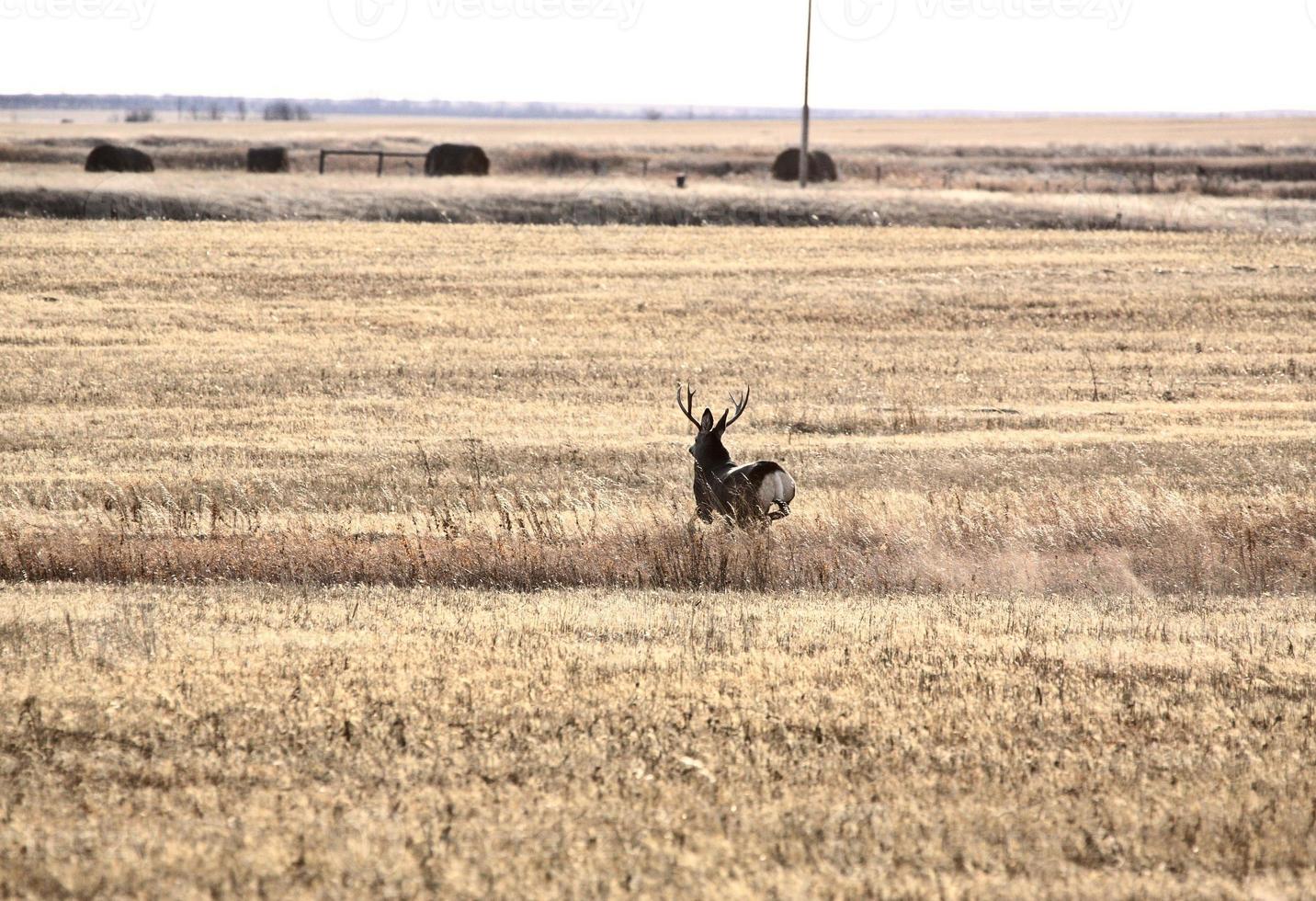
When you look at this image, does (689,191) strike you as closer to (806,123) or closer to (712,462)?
(806,123)

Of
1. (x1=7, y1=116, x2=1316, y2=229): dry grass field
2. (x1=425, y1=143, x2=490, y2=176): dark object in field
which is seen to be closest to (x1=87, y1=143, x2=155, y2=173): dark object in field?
(x1=7, y1=116, x2=1316, y2=229): dry grass field

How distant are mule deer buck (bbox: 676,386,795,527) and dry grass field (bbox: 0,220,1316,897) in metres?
0.31

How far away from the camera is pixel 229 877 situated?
5.58 metres

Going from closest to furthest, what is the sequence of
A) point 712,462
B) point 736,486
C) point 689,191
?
point 736,486
point 712,462
point 689,191

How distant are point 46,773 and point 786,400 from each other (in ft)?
46.6

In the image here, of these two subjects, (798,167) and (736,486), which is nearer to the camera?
(736,486)

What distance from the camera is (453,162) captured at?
179 feet

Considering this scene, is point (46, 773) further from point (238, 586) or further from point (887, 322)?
point (887, 322)

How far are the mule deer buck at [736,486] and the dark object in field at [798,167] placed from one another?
149ft

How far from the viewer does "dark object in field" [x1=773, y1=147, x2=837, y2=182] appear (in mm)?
57062

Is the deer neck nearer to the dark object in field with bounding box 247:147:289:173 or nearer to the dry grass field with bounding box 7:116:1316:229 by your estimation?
the dry grass field with bounding box 7:116:1316:229

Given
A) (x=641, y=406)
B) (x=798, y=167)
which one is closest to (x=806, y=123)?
(x=798, y=167)

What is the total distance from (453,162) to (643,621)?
47001mm

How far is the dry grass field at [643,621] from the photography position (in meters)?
5.98
